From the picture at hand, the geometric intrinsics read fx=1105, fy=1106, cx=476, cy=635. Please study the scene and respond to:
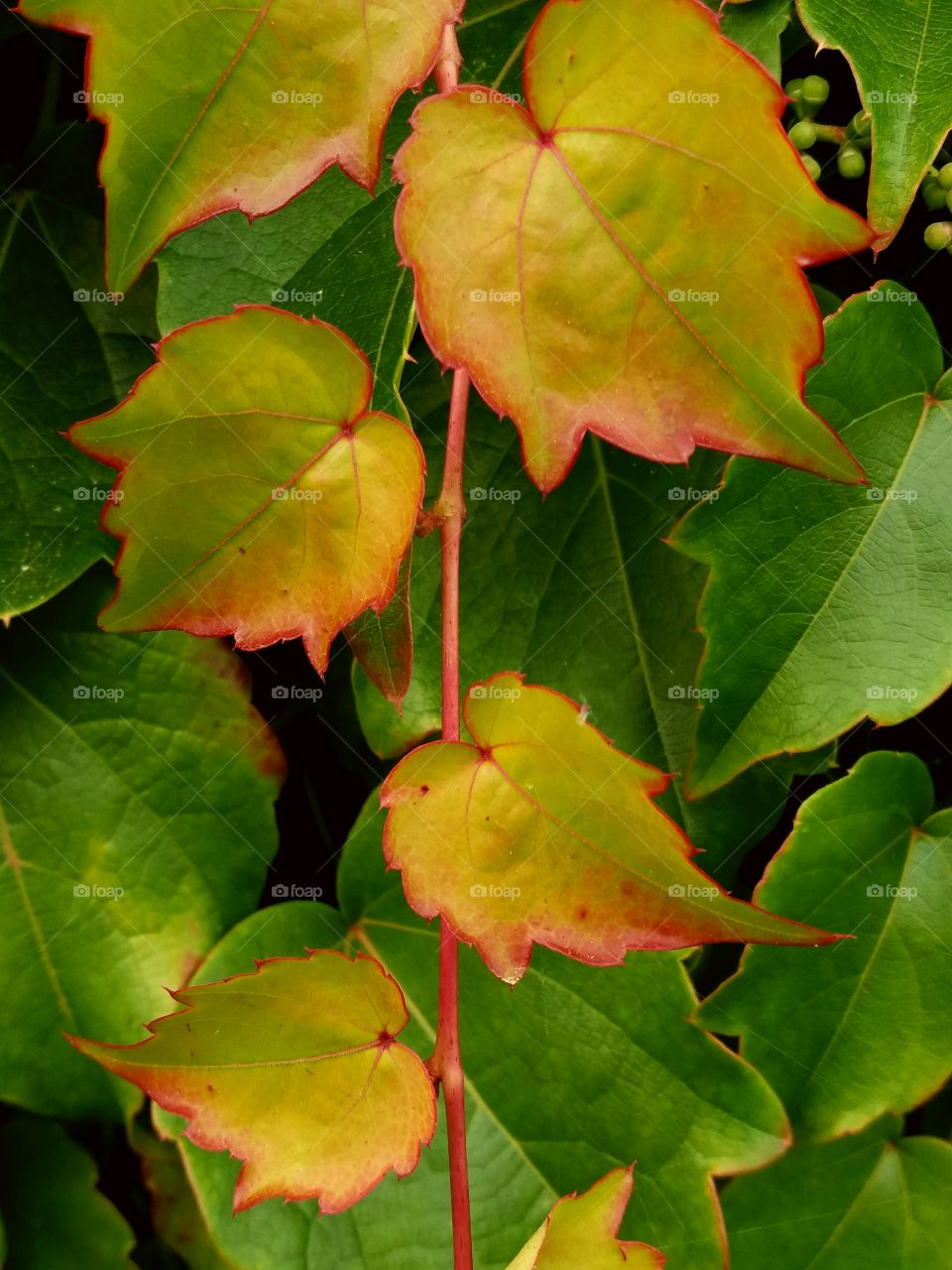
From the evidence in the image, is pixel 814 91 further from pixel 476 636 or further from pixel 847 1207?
pixel 847 1207

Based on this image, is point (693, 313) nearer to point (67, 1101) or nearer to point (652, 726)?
point (652, 726)

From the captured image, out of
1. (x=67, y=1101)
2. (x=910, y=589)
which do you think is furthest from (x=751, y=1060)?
(x=67, y=1101)

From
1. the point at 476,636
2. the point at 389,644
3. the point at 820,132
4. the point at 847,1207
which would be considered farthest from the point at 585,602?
the point at 847,1207

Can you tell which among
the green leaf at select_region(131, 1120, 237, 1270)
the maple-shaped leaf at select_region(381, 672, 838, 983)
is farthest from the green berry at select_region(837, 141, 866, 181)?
the green leaf at select_region(131, 1120, 237, 1270)

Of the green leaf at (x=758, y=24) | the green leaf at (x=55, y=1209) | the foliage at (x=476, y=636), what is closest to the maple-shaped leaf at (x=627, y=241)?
the foliage at (x=476, y=636)

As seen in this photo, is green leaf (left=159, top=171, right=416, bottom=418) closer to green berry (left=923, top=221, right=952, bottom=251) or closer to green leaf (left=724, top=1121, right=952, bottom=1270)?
green berry (left=923, top=221, right=952, bottom=251)

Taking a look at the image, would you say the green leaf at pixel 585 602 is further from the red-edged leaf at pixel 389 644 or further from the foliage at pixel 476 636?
the red-edged leaf at pixel 389 644
